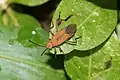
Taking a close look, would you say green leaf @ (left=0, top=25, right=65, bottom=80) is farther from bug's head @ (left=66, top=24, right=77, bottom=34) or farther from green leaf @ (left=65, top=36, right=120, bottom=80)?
bug's head @ (left=66, top=24, right=77, bottom=34)

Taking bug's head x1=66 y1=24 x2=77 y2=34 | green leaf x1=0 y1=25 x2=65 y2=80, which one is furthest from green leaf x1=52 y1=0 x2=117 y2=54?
green leaf x1=0 y1=25 x2=65 y2=80

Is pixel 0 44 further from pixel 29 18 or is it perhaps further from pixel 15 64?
pixel 29 18

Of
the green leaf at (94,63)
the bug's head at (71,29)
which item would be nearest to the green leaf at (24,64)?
the green leaf at (94,63)

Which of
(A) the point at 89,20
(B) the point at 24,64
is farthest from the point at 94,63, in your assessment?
(B) the point at 24,64

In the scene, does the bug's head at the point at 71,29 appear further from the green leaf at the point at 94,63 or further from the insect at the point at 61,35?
the green leaf at the point at 94,63

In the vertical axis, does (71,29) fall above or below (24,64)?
above

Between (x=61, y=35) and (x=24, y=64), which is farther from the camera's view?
(x=24, y=64)

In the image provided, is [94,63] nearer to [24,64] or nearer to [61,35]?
[61,35]
